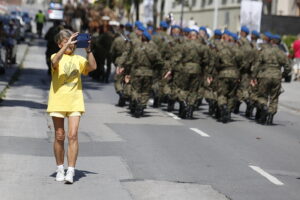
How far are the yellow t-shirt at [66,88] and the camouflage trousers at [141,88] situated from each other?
866 cm

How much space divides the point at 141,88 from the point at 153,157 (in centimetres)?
621

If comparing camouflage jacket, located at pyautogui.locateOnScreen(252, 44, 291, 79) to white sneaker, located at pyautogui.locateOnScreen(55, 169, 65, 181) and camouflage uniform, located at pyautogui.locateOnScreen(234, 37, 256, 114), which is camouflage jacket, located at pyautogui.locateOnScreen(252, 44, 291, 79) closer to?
camouflage uniform, located at pyautogui.locateOnScreen(234, 37, 256, 114)

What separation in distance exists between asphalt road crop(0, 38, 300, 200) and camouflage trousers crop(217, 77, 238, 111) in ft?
1.58

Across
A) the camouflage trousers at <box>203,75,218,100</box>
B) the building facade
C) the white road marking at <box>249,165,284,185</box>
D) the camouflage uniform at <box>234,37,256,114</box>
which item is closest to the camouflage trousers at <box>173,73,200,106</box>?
the camouflage trousers at <box>203,75,218,100</box>

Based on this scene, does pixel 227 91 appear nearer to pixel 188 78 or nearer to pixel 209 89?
pixel 188 78

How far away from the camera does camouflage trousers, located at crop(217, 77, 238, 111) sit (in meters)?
19.9

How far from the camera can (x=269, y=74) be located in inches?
773

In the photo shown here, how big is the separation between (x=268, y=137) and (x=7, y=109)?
581cm

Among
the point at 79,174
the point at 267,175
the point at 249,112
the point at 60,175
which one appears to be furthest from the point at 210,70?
the point at 60,175

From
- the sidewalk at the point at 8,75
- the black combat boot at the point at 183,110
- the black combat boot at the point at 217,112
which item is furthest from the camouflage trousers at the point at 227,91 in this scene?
the sidewalk at the point at 8,75

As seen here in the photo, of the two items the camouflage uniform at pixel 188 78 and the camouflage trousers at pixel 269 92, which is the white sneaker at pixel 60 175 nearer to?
the camouflage uniform at pixel 188 78

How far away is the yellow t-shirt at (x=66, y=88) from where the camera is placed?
10.7 metres

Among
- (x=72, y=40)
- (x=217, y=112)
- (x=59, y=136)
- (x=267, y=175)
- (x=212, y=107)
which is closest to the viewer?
(x=72, y=40)

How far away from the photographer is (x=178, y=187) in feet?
35.7
